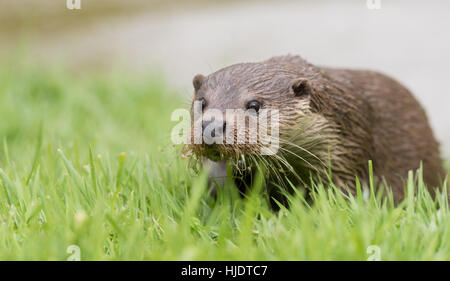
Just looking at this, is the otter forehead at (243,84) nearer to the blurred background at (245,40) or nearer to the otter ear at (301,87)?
the otter ear at (301,87)

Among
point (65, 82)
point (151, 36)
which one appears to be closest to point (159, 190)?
point (65, 82)

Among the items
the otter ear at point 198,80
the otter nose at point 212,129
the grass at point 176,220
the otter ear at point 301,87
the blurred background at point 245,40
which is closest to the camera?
the grass at point 176,220

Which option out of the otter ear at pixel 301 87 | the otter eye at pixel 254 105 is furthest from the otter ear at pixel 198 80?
the otter ear at pixel 301 87

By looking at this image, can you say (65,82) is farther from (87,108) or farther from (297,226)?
(297,226)

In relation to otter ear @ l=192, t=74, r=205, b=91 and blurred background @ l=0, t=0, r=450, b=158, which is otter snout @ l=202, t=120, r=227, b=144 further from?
blurred background @ l=0, t=0, r=450, b=158

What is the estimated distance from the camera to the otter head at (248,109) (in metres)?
2.82

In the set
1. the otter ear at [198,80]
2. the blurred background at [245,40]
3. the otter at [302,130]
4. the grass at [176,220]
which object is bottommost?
the grass at [176,220]

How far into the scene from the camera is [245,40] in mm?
7793

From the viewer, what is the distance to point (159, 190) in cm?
312

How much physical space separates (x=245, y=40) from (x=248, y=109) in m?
4.86

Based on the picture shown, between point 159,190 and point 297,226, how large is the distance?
825 mm

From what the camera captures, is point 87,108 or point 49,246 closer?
point 49,246

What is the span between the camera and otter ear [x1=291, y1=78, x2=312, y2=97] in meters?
3.18
